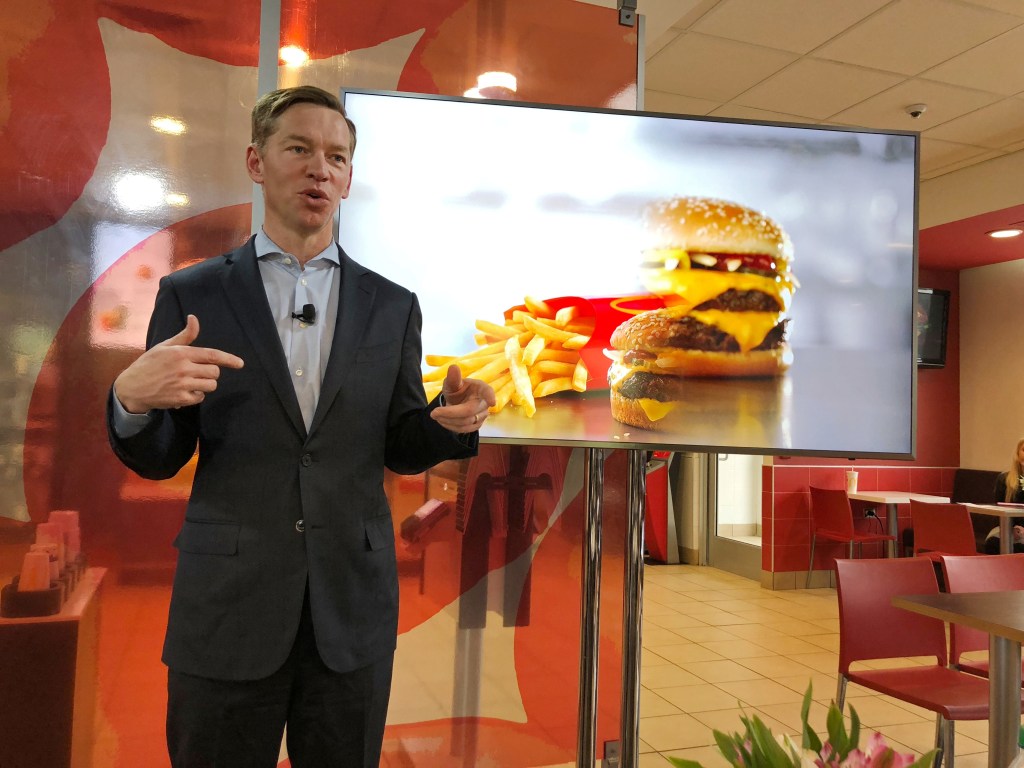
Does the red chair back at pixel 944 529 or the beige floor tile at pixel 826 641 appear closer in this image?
the beige floor tile at pixel 826 641

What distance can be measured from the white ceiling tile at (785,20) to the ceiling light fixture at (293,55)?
7.82ft

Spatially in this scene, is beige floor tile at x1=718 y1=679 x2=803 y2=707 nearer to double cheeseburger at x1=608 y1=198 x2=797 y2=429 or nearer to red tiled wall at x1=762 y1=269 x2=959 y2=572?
double cheeseburger at x1=608 y1=198 x2=797 y2=429

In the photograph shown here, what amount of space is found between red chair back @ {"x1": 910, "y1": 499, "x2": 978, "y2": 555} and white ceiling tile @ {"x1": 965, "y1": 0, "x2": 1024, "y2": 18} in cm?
315

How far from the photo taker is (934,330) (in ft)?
26.3

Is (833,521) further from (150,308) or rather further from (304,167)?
(304,167)

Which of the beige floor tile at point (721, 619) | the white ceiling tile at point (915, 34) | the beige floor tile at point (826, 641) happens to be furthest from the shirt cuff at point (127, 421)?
the beige floor tile at point (721, 619)

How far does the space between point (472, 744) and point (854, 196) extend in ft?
7.05

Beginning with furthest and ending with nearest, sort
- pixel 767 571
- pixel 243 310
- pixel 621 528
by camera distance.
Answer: pixel 767 571 → pixel 621 528 → pixel 243 310

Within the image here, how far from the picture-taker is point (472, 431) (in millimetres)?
1462

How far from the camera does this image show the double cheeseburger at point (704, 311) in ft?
7.32

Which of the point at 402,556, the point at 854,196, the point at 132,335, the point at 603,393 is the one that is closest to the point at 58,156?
the point at 132,335

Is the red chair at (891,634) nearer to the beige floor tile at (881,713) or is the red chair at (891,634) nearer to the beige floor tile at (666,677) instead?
the beige floor tile at (881,713)

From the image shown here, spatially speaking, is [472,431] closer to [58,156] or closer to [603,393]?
[603,393]

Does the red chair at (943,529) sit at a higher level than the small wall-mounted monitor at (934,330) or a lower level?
lower
